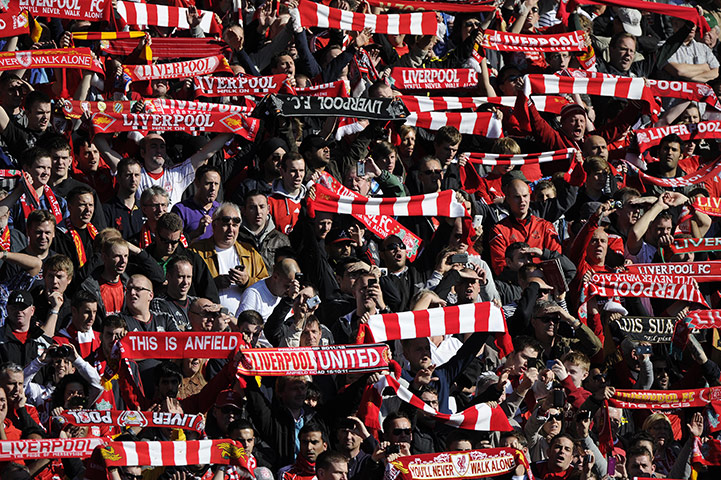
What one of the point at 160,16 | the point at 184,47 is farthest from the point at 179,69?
the point at 160,16

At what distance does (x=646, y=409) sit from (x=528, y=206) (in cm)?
213

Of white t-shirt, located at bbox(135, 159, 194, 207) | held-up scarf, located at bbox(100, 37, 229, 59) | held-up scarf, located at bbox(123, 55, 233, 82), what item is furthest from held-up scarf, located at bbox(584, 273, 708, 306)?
held-up scarf, located at bbox(100, 37, 229, 59)

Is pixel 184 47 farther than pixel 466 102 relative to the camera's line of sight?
No

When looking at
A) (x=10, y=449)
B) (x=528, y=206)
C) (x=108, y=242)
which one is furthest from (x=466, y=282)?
(x=10, y=449)

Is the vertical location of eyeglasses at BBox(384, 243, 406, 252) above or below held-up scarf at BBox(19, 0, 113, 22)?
below

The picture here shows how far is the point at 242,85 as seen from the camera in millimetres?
15703

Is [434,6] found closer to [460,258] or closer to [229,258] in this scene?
[460,258]

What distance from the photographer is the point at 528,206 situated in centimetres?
1538

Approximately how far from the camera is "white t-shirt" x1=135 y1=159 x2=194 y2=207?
47.4 ft

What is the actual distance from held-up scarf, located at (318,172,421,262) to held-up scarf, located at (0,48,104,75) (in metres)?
2.23

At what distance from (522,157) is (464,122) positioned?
26.4 inches

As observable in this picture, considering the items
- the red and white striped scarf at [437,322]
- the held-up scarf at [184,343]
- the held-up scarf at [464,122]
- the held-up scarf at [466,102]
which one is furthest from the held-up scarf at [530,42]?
the held-up scarf at [184,343]

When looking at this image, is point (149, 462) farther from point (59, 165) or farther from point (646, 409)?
point (646, 409)

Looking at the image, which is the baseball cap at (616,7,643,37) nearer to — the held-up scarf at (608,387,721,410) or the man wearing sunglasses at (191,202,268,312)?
the held-up scarf at (608,387,721,410)
